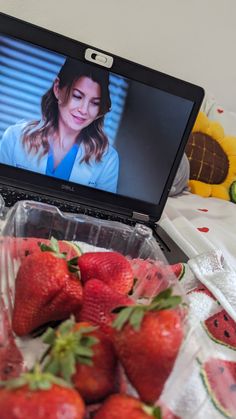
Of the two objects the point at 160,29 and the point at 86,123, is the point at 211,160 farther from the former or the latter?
the point at 86,123

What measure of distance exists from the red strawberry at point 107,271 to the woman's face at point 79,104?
45 centimetres

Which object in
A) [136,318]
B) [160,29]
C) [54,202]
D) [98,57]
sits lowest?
[54,202]

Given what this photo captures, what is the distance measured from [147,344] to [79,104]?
639 mm

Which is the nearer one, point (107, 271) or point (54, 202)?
point (107, 271)

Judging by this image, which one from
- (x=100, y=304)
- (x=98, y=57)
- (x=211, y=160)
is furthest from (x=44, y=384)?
(x=211, y=160)

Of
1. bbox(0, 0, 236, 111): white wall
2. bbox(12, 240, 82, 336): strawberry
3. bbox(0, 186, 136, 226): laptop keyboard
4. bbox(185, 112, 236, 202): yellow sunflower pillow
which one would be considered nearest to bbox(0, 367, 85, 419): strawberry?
A: bbox(12, 240, 82, 336): strawberry

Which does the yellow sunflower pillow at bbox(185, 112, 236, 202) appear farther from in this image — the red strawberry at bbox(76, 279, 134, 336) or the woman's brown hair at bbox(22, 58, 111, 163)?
the red strawberry at bbox(76, 279, 134, 336)

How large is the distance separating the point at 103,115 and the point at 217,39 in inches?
41.9

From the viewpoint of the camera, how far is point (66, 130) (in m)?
0.89

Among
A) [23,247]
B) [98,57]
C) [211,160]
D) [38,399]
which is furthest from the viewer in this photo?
[211,160]

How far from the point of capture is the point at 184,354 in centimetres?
41

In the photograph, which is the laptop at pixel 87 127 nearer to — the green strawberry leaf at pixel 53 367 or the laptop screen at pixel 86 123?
the laptop screen at pixel 86 123

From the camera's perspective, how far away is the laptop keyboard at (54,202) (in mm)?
824

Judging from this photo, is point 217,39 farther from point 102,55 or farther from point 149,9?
point 102,55
